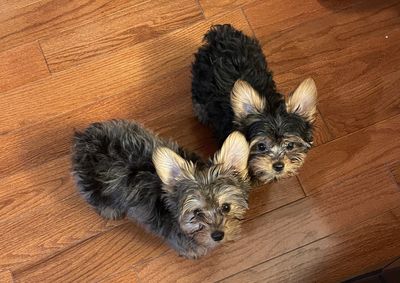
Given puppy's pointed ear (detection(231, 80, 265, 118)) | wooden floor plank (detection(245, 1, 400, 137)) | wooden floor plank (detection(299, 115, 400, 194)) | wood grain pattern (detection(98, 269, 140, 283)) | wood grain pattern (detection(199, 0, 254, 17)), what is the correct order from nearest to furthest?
1. puppy's pointed ear (detection(231, 80, 265, 118))
2. wood grain pattern (detection(98, 269, 140, 283))
3. wooden floor plank (detection(299, 115, 400, 194))
4. wooden floor plank (detection(245, 1, 400, 137))
5. wood grain pattern (detection(199, 0, 254, 17))

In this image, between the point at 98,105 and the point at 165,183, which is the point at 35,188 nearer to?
the point at 98,105

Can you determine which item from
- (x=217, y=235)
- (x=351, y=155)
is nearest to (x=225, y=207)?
(x=217, y=235)

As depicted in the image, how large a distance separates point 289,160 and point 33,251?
103 centimetres

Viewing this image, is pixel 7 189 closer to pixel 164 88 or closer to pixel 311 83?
pixel 164 88

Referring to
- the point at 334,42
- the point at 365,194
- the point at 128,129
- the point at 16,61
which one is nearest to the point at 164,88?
the point at 128,129

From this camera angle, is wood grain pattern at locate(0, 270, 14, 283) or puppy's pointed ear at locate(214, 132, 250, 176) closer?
puppy's pointed ear at locate(214, 132, 250, 176)

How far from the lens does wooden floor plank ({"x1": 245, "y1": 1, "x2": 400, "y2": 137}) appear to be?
6.84 feet

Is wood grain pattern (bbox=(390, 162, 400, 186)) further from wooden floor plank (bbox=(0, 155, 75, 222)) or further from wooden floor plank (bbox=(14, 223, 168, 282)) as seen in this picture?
wooden floor plank (bbox=(0, 155, 75, 222))

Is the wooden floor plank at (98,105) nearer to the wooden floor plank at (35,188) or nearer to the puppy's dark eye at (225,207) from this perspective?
the wooden floor plank at (35,188)

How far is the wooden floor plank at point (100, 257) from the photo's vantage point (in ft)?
6.11

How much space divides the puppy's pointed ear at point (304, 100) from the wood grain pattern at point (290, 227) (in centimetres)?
46

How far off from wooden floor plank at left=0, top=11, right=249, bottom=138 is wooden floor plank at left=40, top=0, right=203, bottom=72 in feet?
0.12

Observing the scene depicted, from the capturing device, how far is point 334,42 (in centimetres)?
218

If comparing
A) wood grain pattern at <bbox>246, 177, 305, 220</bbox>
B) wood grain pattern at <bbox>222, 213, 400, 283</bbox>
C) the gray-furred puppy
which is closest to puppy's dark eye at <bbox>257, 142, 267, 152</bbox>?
the gray-furred puppy
